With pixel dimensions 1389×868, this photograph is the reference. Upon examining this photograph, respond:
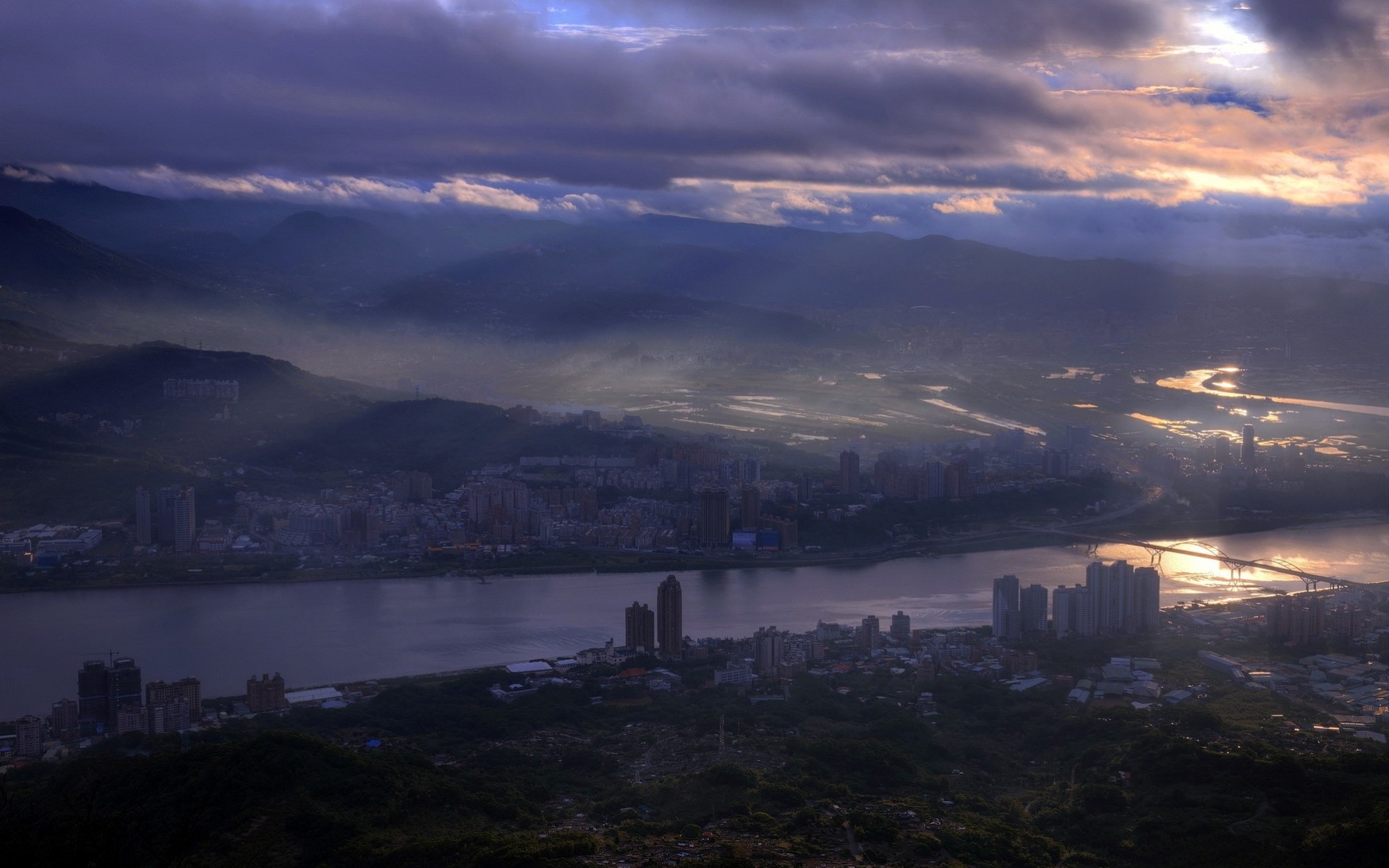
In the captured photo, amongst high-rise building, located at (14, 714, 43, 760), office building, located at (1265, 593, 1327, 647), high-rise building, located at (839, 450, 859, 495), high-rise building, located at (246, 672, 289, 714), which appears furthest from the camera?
high-rise building, located at (839, 450, 859, 495)

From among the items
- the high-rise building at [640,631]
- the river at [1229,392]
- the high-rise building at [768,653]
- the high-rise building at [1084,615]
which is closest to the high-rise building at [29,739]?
the high-rise building at [640,631]

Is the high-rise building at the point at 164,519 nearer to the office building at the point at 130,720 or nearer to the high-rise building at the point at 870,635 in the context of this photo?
the office building at the point at 130,720

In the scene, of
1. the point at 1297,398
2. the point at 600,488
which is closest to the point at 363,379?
the point at 600,488

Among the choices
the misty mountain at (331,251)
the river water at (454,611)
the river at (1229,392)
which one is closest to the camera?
the river water at (454,611)

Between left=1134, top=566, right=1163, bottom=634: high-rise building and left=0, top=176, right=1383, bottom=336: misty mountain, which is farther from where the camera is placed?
left=0, top=176, right=1383, bottom=336: misty mountain

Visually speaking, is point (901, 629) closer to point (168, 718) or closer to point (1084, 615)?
point (1084, 615)

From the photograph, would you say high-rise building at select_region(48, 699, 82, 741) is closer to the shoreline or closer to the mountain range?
the shoreline

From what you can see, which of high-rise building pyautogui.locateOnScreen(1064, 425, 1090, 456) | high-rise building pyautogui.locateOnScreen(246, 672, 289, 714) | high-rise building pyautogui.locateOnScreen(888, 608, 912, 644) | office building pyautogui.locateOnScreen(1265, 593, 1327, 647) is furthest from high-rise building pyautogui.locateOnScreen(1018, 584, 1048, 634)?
high-rise building pyautogui.locateOnScreen(1064, 425, 1090, 456)

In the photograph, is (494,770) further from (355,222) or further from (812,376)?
(355,222)
